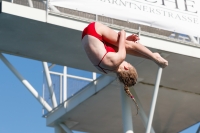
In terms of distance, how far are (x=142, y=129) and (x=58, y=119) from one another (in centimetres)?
515

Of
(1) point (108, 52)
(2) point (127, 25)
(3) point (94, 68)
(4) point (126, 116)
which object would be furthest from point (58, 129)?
(1) point (108, 52)

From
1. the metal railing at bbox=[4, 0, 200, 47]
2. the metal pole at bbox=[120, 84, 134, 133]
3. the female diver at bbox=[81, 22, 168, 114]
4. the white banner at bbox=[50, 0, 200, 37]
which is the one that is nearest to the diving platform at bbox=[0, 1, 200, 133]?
the metal railing at bbox=[4, 0, 200, 47]

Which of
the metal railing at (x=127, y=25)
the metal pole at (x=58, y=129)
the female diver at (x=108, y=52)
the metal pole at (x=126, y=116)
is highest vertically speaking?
the metal railing at (x=127, y=25)

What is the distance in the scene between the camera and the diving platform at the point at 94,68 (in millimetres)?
→ 19953

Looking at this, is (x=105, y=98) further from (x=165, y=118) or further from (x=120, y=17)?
(x=120, y=17)

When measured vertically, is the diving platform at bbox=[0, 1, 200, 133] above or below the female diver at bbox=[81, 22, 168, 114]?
above

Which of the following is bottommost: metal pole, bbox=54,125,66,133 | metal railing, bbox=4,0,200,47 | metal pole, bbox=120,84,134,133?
metal pole, bbox=120,84,134,133

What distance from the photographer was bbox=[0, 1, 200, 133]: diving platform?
1995cm

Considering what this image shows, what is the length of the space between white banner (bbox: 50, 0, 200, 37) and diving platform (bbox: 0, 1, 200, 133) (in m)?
0.40

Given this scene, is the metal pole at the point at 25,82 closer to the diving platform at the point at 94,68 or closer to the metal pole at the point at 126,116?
the diving platform at the point at 94,68

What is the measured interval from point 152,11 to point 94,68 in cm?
368

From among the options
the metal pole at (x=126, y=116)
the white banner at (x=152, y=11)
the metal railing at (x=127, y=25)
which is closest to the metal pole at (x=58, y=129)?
the metal pole at (x=126, y=116)

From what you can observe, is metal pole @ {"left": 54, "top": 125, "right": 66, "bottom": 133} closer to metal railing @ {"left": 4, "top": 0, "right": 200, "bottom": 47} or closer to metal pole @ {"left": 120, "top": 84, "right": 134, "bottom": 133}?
metal pole @ {"left": 120, "top": 84, "right": 134, "bottom": 133}

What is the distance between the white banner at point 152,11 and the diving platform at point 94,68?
1.30 ft
